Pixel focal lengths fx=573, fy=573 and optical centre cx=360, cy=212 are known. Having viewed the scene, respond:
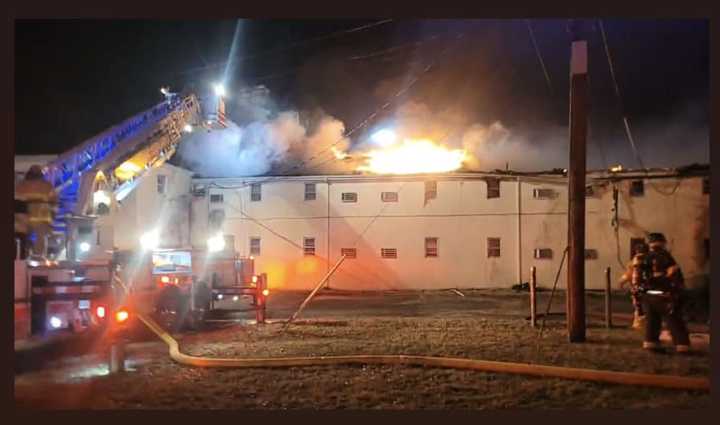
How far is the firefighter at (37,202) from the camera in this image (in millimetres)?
9327

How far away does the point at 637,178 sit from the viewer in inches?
851

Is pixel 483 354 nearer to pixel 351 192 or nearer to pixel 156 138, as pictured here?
pixel 156 138

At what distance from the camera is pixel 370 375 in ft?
28.8

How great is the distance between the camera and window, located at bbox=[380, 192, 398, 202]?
24234mm

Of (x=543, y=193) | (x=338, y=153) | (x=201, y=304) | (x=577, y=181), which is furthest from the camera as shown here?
(x=543, y=193)

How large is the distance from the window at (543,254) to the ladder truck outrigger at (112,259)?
12.2 metres

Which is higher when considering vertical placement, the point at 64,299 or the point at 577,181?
the point at 577,181

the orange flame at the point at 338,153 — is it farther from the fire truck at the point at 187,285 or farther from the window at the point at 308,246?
the fire truck at the point at 187,285

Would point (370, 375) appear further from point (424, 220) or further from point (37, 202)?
point (424, 220)

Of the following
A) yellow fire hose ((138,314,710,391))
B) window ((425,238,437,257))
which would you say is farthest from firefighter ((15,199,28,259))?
window ((425,238,437,257))

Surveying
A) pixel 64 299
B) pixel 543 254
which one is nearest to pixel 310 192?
pixel 543 254

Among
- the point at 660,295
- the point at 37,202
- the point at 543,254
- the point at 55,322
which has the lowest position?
the point at 55,322

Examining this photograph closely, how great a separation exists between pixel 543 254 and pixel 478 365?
1485 centimetres

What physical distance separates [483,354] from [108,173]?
8149 mm
